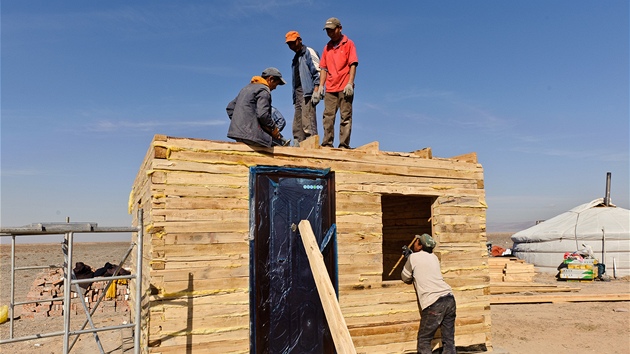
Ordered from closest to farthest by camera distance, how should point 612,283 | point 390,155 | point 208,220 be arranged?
1. point 208,220
2. point 390,155
3. point 612,283

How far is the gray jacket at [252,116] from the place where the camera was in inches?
280

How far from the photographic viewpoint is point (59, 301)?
582 inches

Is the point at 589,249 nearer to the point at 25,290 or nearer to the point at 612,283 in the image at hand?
the point at 612,283

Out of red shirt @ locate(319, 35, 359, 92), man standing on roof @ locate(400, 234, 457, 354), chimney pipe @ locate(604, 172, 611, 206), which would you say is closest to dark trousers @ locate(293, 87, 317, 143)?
red shirt @ locate(319, 35, 359, 92)

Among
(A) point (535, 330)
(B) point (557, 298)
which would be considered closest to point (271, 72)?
(A) point (535, 330)

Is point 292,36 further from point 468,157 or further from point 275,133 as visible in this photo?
point 468,157

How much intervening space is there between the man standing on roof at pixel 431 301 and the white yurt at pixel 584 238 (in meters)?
21.8

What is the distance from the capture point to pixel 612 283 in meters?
23.0

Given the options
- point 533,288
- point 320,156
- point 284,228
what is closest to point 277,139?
point 320,156

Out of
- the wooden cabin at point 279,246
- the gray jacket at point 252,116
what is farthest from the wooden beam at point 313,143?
the gray jacket at point 252,116

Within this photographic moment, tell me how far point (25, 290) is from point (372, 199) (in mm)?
17597

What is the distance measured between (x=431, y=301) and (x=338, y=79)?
173 inches

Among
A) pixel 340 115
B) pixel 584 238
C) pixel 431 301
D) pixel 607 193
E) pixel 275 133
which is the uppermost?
pixel 340 115

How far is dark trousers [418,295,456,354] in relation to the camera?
288 inches
